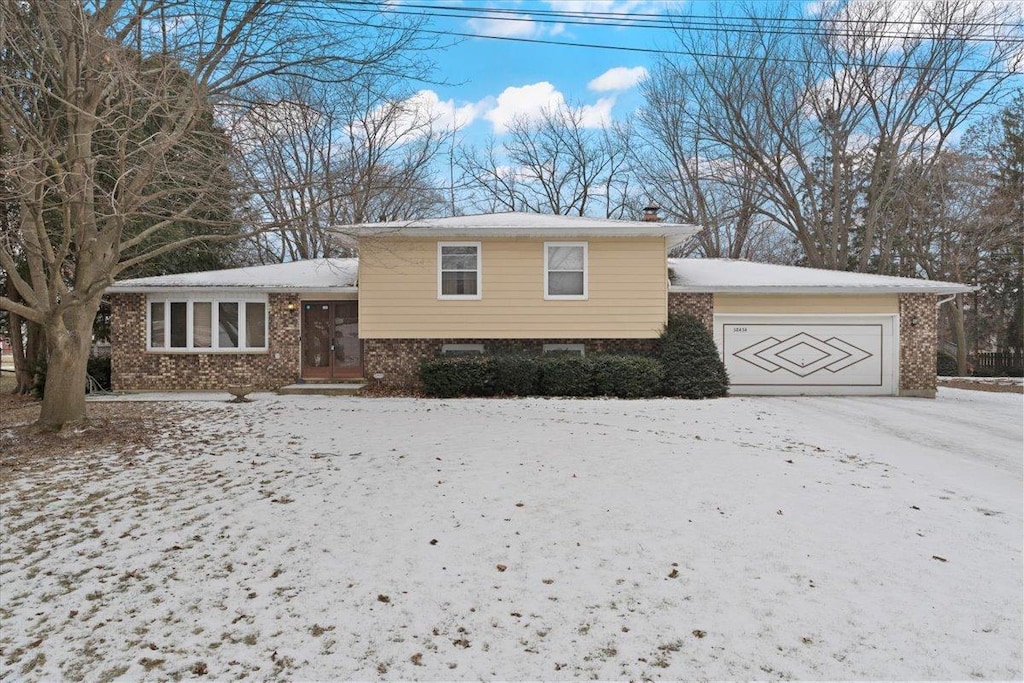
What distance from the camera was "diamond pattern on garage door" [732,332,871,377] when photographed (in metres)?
13.6

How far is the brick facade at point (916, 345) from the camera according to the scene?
1351 centimetres

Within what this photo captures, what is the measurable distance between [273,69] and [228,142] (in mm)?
1432

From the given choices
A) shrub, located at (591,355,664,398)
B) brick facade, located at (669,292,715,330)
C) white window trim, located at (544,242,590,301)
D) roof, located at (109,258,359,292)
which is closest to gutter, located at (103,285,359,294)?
roof, located at (109,258,359,292)

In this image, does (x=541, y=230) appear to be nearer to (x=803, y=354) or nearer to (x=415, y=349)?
(x=415, y=349)

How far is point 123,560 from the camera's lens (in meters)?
4.13

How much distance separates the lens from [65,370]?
309 inches

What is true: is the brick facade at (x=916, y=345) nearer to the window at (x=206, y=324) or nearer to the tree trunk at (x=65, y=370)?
the window at (x=206, y=324)

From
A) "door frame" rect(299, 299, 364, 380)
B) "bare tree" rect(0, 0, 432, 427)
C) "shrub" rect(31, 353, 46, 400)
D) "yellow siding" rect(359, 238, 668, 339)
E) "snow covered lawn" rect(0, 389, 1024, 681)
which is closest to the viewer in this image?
"snow covered lawn" rect(0, 389, 1024, 681)

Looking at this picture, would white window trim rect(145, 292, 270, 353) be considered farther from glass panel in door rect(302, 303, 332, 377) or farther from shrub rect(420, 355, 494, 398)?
shrub rect(420, 355, 494, 398)

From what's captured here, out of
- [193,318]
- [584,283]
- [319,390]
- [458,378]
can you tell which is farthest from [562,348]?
[193,318]

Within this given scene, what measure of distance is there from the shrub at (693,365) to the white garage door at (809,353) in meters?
1.37

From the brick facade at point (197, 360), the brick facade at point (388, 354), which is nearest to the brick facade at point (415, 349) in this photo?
the brick facade at point (388, 354)

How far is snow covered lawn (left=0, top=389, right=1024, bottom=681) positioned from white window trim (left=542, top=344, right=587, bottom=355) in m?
6.28

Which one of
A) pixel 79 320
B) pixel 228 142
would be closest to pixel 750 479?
pixel 228 142
